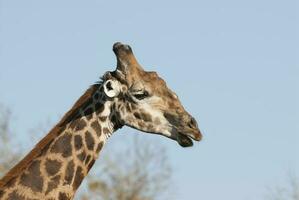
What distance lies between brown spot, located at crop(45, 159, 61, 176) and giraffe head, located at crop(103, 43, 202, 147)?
3.59 feet

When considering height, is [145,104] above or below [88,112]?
above

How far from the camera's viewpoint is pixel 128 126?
14.5 metres

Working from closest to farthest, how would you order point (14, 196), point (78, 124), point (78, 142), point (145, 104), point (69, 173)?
point (14, 196), point (69, 173), point (78, 142), point (78, 124), point (145, 104)

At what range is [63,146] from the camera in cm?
1402

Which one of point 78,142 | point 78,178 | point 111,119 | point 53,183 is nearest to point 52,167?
point 53,183

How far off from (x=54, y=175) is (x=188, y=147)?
1823 millimetres

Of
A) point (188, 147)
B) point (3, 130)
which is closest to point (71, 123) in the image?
point (188, 147)

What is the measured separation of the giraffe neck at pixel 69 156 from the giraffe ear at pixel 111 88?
0.22 meters

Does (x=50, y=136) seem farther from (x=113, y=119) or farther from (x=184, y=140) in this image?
(x=184, y=140)

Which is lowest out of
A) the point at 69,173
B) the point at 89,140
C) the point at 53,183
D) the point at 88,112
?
the point at 53,183

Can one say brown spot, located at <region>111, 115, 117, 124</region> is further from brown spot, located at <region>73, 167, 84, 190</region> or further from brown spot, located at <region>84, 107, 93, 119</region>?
brown spot, located at <region>73, 167, 84, 190</region>

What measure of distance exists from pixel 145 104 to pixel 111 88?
0.52 metres

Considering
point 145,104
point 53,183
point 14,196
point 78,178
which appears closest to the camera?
point 14,196

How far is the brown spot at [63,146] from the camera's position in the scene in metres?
14.0
